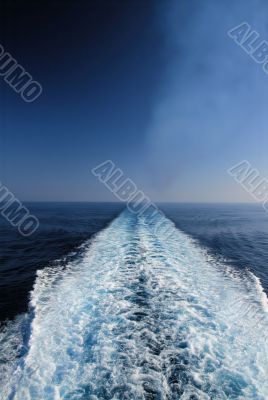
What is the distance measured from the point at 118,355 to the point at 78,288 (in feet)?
13.4

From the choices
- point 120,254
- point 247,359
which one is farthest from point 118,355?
point 120,254

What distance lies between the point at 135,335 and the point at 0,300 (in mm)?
5381

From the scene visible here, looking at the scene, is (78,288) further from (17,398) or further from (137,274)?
(17,398)

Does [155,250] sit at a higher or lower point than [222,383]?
higher

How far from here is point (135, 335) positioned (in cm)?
602

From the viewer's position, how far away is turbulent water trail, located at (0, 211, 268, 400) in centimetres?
451

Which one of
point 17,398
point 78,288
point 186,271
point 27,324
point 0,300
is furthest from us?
point 186,271

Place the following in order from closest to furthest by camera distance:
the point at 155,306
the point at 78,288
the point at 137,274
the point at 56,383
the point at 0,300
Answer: the point at 56,383, the point at 155,306, the point at 0,300, the point at 78,288, the point at 137,274

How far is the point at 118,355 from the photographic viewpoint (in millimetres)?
5316

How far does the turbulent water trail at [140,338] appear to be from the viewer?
14.8 feet

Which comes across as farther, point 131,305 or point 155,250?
point 155,250

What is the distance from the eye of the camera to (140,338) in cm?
589

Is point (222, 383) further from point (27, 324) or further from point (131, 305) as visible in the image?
point (27, 324)

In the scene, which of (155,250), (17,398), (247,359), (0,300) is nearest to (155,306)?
(247,359)
